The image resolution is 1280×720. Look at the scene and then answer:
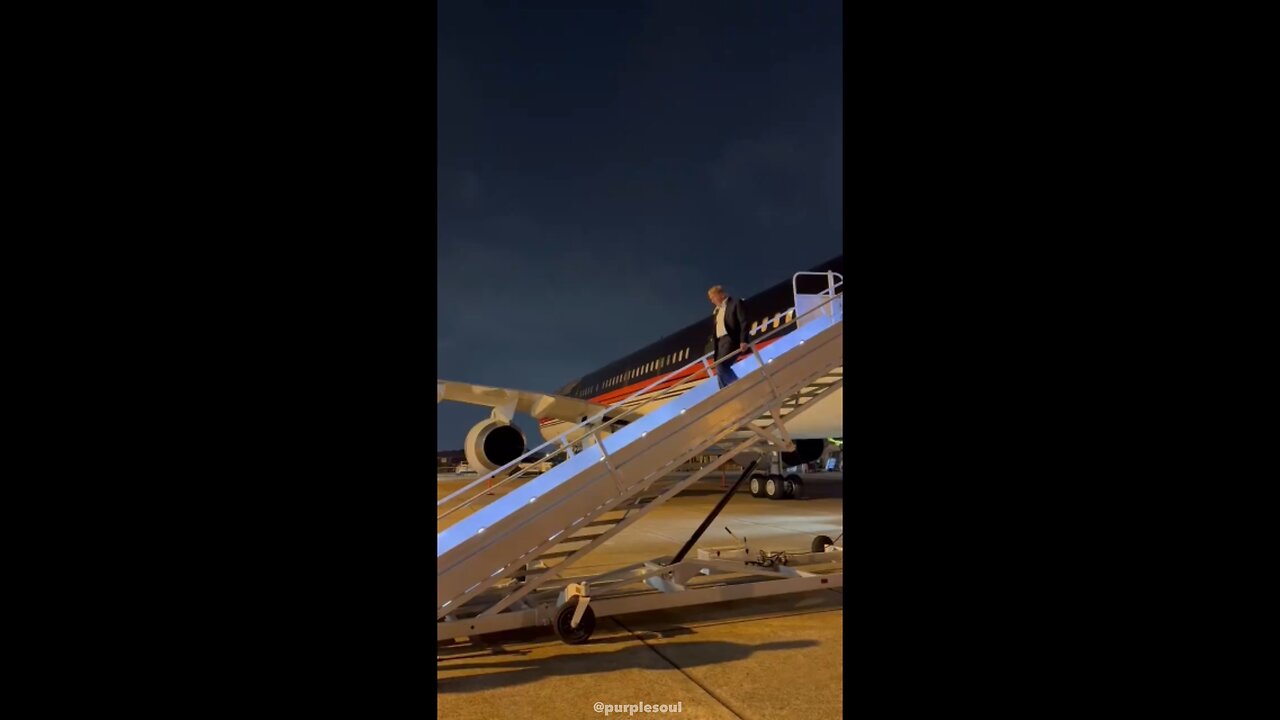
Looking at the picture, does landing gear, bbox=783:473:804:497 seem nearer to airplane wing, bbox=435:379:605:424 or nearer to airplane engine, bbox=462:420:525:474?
airplane wing, bbox=435:379:605:424

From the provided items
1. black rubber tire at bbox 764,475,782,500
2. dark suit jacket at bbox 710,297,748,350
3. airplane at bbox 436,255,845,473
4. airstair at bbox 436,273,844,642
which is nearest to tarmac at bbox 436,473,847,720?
airstair at bbox 436,273,844,642

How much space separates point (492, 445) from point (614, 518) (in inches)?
261

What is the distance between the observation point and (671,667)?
362cm

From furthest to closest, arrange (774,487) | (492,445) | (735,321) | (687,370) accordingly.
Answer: (774,487), (687,370), (492,445), (735,321)

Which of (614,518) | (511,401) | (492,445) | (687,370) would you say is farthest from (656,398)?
(614,518)

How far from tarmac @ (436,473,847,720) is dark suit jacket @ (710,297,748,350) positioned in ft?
6.75

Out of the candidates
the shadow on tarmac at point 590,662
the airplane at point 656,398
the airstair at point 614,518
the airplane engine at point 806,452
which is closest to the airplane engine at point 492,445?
the airplane at point 656,398

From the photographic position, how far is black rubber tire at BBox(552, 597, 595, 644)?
401cm

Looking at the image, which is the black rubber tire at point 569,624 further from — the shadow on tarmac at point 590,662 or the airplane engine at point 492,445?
the airplane engine at point 492,445

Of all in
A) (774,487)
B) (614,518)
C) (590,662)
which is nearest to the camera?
(590,662)

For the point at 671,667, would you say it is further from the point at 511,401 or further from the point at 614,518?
the point at 511,401

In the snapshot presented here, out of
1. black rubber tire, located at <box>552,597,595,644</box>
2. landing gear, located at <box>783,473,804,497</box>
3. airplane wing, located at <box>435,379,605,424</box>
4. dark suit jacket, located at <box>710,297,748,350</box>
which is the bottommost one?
landing gear, located at <box>783,473,804,497</box>
